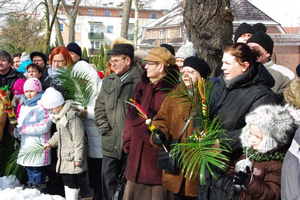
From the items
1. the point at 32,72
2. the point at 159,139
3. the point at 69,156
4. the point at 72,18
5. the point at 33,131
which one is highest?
the point at 72,18

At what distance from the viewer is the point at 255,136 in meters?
2.54

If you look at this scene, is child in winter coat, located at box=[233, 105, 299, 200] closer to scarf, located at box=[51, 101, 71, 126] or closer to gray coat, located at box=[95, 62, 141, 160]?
gray coat, located at box=[95, 62, 141, 160]

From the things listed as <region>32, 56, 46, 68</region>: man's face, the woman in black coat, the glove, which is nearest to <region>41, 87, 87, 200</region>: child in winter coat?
the woman in black coat

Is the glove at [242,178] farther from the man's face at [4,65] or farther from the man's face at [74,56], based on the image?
the man's face at [4,65]

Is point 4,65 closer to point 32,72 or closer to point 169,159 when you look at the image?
point 32,72

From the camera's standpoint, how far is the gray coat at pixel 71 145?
453 cm

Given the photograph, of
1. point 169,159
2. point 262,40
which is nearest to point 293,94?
point 262,40

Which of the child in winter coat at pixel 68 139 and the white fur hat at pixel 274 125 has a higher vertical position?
the white fur hat at pixel 274 125

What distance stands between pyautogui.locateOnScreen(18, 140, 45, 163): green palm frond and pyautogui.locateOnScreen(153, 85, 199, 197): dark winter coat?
2013mm

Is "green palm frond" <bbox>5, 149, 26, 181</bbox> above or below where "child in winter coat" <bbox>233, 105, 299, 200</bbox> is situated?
below

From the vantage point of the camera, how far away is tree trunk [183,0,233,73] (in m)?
5.09

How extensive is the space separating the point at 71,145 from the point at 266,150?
280 cm

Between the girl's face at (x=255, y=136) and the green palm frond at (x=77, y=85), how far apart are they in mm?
2587

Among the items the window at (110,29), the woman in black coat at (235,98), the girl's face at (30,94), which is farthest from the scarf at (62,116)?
the window at (110,29)
